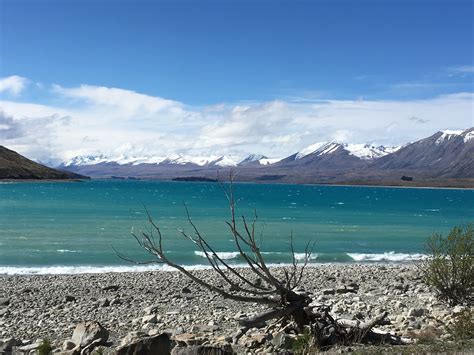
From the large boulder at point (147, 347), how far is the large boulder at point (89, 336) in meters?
2.80

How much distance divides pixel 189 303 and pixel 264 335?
28.7ft

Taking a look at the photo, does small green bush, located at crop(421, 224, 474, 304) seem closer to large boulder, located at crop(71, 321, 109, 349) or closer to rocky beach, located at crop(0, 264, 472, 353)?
rocky beach, located at crop(0, 264, 472, 353)

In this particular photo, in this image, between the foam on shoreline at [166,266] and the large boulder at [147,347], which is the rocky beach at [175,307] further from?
the foam on shoreline at [166,266]

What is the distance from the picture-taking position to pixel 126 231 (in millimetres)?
48656

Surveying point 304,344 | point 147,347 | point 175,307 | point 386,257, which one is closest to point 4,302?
point 175,307

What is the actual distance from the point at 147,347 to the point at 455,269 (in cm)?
987

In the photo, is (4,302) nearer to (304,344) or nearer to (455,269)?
(304,344)

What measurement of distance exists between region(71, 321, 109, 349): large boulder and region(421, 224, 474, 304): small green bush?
29.8ft

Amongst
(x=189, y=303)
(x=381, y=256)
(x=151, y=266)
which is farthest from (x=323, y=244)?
(x=189, y=303)

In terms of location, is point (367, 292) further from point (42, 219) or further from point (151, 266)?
point (42, 219)

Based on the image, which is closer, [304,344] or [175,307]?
[304,344]

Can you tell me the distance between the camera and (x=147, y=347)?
8.61 meters

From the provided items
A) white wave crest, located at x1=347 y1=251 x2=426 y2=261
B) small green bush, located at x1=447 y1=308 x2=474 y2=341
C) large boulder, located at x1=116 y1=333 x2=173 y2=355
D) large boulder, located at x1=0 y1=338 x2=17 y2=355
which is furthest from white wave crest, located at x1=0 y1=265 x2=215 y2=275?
large boulder, located at x1=116 y1=333 x2=173 y2=355

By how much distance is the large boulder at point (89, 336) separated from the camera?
11210 mm
